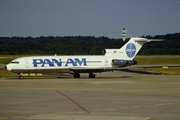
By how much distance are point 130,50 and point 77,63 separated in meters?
8.20

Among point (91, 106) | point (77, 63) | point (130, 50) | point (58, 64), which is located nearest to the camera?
point (91, 106)

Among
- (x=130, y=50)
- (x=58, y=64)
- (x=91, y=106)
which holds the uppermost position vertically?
(x=130, y=50)

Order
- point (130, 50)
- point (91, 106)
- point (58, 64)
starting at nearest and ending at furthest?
point (91, 106) → point (58, 64) → point (130, 50)

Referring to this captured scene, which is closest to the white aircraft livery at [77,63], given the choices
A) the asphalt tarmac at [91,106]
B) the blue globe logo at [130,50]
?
the blue globe logo at [130,50]

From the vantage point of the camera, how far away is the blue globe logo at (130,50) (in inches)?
2255

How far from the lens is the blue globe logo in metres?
57.3

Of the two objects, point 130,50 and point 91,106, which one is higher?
point 130,50

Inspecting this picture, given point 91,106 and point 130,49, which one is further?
point 130,49

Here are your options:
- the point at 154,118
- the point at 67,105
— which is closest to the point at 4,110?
the point at 67,105

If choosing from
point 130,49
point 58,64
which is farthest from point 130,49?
point 58,64

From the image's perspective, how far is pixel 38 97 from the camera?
98.0ft

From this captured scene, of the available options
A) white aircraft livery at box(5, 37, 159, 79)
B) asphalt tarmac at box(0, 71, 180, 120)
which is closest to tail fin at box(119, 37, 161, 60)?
white aircraft livery at box(5, 37, 159, 79)

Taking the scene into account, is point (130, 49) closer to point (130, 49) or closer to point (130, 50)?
point (130, 49)

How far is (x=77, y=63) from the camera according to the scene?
54469 millimetres
